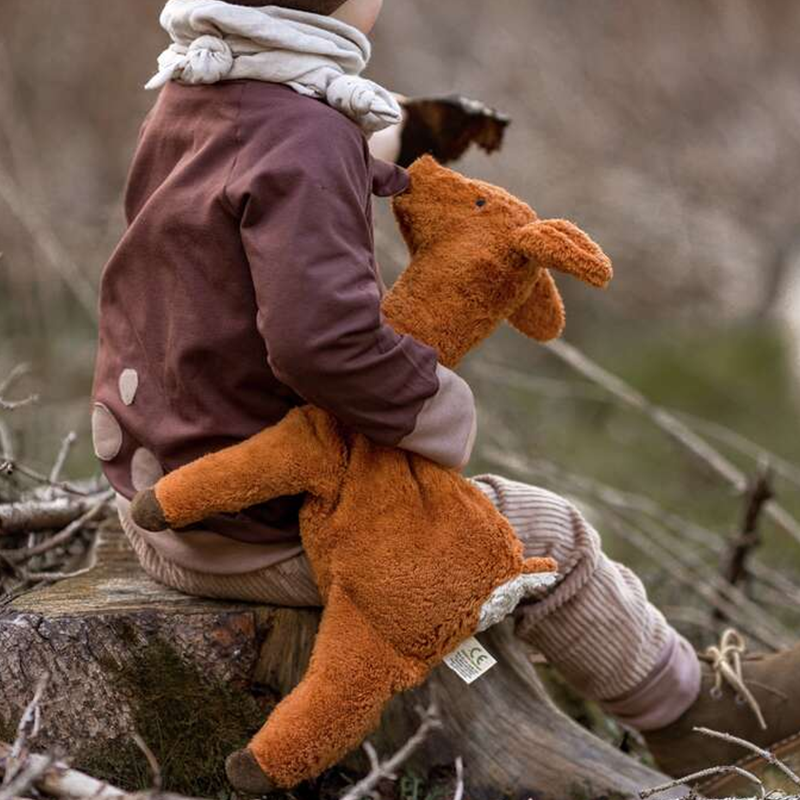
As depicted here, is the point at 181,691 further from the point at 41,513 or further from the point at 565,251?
the point at 565,251

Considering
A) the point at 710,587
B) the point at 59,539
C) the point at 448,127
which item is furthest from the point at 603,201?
the point at 59,539

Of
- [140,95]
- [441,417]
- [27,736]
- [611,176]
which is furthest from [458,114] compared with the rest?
[611,176]

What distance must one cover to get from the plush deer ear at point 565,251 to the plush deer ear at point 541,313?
22cm

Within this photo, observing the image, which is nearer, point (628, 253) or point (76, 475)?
point (76, 475)

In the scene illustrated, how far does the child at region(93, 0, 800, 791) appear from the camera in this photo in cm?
184

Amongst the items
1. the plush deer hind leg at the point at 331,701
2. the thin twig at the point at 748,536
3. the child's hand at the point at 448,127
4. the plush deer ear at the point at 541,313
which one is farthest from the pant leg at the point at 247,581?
the thin twig at the point at 748,536

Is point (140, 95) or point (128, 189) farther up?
point (128, 189)

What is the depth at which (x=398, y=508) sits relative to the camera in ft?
6.63

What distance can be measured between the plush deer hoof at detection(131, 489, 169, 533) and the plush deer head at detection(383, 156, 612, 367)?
0.44 metres

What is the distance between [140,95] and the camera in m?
7.14

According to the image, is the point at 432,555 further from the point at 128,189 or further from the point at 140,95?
the point at 140,95

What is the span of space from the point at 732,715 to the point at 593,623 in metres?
0.37

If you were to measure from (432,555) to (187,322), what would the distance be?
492 millimetres

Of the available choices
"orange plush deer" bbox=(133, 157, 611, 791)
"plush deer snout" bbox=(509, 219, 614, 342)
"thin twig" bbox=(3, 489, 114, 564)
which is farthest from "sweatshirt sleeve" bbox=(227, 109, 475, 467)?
"thin twig" bbox=(3, 489, 114, 564)
